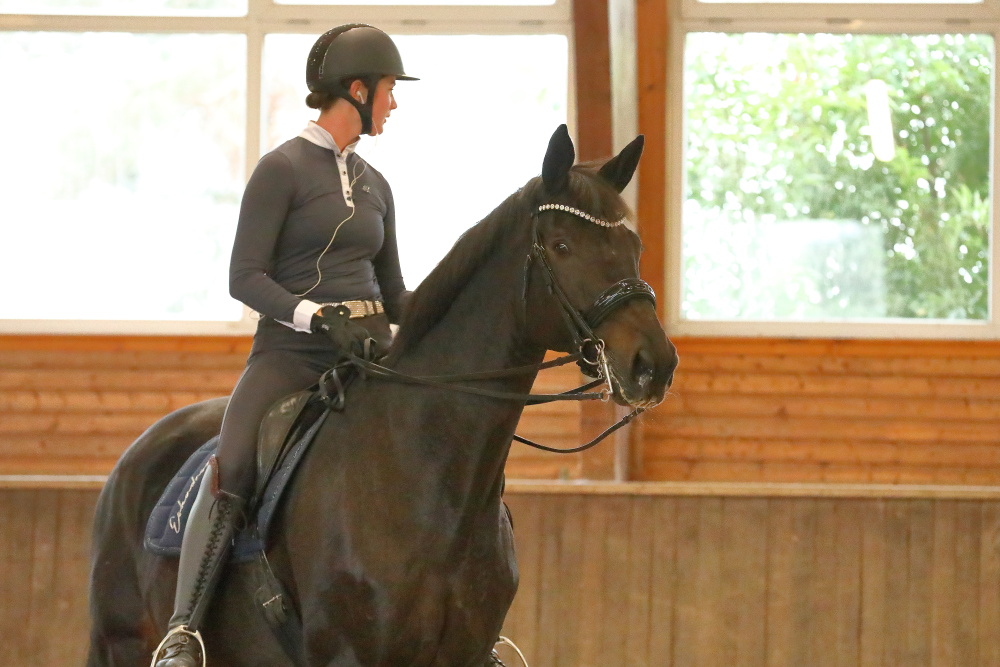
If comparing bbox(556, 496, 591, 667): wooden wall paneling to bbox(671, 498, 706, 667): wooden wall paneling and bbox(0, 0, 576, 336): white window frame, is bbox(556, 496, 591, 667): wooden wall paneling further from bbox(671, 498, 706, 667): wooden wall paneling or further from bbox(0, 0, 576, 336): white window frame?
bbox(0, 0, 576, 336): white window frame

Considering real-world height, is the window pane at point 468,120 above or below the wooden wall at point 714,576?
above

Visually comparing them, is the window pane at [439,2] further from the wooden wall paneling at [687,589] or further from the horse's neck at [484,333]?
the horse's neck at [484,333]

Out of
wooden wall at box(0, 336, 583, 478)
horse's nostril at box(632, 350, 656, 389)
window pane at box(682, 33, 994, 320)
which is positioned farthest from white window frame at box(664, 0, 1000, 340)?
horse's nostril at box(632, 350, 656, 389)

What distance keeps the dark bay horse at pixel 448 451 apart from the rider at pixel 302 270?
163mm

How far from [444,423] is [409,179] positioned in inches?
157

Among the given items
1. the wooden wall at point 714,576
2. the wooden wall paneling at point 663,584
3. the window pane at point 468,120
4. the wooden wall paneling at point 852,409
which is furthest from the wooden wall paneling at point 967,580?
the window pane at point 468,120

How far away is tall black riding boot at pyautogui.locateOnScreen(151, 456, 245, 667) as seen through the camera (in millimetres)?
2566

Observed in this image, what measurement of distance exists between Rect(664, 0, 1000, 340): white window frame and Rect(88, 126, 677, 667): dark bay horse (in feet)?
12.1

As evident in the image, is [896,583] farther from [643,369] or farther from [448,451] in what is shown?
[643,369]

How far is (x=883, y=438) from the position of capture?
6012mm

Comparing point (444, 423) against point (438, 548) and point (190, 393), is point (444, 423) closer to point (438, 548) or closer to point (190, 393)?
point (438, 548)

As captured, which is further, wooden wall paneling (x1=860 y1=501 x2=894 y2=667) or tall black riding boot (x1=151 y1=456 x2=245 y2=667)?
wooden wall paneling (x1=860 y1=501 x2=894 y2=667)

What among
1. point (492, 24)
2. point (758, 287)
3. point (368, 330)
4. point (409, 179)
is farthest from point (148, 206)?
point (368, 330)

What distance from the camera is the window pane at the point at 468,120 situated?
20.4 ft
